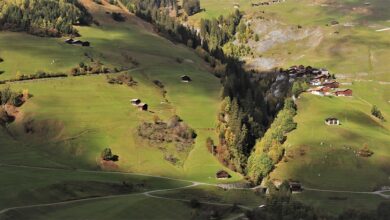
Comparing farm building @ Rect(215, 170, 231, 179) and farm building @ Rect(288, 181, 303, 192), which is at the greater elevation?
farm building @ Rect(288, 181, 303, 192)

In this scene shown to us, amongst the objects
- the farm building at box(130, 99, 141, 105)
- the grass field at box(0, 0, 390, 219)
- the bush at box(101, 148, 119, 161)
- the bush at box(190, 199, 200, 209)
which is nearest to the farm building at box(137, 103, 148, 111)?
the grass field at box(0, 0, 390, 219)

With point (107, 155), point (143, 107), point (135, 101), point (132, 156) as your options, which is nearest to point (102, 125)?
point (132, 156)

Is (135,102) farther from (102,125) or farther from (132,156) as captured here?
(132,156)

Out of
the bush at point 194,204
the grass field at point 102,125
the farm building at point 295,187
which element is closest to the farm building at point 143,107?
the grass field at point 102,125

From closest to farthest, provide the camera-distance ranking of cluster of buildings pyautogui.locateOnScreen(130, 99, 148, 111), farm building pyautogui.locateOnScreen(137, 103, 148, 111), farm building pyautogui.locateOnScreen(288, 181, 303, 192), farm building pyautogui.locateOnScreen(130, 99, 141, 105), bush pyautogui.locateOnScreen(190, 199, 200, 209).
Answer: bush pyautogui.locateOnScreen(190, 199, 200, 209), farm building pyautogui.locateOnScreen(288, 181, 303, 192), farm building pyautogui.locateOnScreen(137, 103, 148, 111), cluster of buildings pyautogui.locateOnScreen(130, 99, 148, 111), farm building pyautogui.locateOnScreen(130, 99, 141, 105)

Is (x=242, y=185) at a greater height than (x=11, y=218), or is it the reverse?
(x=11, y=218)

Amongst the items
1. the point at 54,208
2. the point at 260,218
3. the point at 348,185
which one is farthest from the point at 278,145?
the point at 54,208

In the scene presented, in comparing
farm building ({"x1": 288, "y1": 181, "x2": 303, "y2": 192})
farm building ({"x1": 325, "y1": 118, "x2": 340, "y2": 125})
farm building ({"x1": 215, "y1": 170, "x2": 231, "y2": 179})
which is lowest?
farm building ({"x1": 215, "y1": 170, "x2": 231, "y2": 179})

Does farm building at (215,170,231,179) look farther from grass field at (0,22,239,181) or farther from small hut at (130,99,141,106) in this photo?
small hut at (130,99,141,106)

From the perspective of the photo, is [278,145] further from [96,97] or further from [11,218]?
[11,218]

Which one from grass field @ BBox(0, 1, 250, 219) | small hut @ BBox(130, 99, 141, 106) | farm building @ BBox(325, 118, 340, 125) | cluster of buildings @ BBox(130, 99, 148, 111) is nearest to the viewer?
grass field @ BBox(0, 1, 250, 219)

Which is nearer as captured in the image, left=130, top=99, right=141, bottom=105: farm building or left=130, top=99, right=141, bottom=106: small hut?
left=130, top=99, right=141, bottom=106: small hut
